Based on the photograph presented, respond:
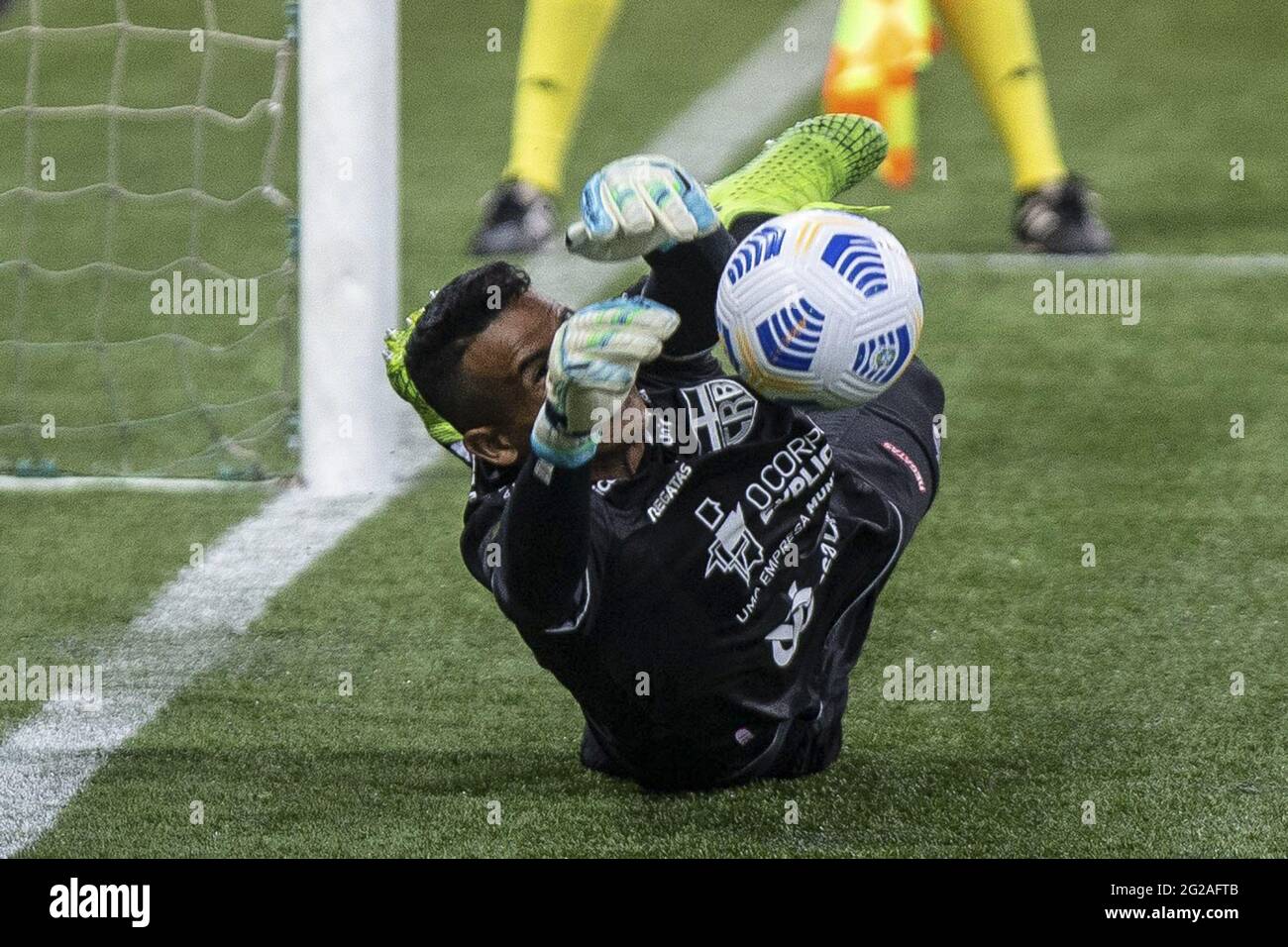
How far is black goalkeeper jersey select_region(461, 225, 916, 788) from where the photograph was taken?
3156 mm

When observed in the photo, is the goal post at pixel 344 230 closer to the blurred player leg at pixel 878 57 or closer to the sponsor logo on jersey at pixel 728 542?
the sponsor logo on jersey at pixel 728 542

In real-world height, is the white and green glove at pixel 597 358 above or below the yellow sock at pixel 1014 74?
below

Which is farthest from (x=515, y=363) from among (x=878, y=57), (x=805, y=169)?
(x=878, y=57)

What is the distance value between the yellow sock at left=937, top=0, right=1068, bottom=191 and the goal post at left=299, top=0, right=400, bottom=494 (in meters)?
2.01

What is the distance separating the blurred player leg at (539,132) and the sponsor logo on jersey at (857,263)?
3.12 m

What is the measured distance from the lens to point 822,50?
9.08m

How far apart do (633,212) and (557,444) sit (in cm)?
38

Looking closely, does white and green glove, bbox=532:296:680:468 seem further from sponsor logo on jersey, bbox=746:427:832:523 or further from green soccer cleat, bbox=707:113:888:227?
green soccer cleat, bbox=707:113:888:227

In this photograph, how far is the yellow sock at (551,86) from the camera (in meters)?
6.05

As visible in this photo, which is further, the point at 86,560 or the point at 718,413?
the point at 86,560

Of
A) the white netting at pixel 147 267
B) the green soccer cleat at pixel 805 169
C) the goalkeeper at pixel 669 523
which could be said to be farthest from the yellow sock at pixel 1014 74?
the goalkeeper at pixel 669 523

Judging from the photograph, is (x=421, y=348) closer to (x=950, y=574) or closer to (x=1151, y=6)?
(x=950, y=574)

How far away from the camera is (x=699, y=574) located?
3.20m

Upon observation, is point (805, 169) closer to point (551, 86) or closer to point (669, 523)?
point (669, 523)
